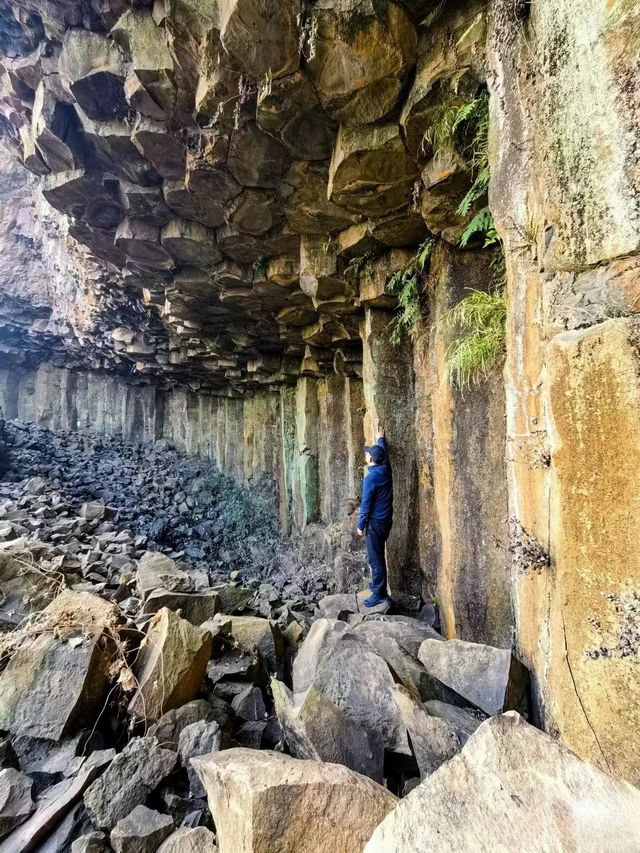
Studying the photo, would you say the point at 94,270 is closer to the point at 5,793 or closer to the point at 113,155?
the point at 113,155

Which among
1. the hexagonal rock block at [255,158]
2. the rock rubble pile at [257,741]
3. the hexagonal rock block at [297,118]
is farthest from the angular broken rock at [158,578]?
the hexagonal rock block at [297,118]

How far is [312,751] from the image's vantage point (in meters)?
1.92

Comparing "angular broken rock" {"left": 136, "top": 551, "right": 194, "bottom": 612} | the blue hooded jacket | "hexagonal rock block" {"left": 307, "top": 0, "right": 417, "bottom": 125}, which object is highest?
"hexagonal rock block" {"left": 307, "top": 0, "right": 417, "bottom": 125}

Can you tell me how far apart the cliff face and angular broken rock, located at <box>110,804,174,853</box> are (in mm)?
1862

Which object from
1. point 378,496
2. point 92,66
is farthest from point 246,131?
point 378,496

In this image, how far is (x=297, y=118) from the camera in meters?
3.08

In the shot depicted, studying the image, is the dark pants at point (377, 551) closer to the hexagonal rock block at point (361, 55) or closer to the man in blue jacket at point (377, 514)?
the man in blue jacket at point (377, 514)

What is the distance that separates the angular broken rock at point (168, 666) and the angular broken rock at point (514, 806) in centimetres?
168

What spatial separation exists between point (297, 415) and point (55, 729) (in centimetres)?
850

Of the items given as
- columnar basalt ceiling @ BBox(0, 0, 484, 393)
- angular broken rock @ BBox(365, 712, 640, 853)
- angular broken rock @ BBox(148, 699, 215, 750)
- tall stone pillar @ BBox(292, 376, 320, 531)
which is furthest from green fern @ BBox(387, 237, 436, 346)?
tall stone pillar @ BBox(292, 376, 320, 531)

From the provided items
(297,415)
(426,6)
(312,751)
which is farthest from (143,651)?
(297,415)

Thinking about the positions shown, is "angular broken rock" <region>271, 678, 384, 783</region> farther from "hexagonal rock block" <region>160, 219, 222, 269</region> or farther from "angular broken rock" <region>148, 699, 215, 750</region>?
"hexagonal rock block" <region>160, 219, 222, 269</region>

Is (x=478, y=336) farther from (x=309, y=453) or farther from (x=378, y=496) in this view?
(x=309, y=453)

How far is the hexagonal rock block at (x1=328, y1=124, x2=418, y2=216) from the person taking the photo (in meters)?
3.05
